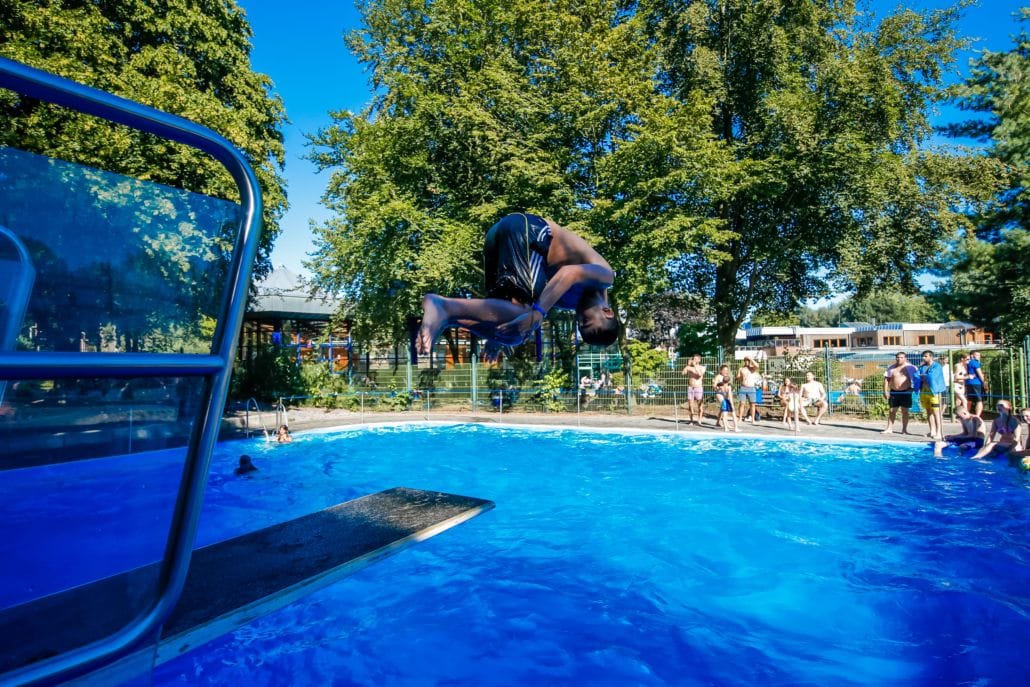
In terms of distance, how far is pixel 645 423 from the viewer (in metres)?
17.0

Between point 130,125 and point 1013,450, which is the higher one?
point 130,125

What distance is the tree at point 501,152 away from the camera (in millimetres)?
18547

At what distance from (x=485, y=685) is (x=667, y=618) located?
6.79 feet

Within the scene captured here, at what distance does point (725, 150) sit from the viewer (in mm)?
18906

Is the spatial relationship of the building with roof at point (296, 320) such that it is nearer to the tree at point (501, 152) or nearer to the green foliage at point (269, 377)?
the green foliage at point (269, 377)

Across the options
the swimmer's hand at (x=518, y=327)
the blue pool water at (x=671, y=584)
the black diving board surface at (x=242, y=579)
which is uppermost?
the swimmer's hand at (x=518, y=327)

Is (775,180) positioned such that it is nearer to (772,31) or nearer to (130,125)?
(772,31)

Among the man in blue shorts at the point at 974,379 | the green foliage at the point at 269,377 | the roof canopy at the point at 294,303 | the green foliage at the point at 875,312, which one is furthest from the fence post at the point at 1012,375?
the green foliage at the point at 875,312

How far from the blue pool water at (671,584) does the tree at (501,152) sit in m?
9.85

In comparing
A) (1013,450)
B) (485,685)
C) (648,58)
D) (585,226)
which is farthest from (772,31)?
(485,685)

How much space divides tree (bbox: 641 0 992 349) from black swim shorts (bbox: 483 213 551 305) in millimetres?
16658

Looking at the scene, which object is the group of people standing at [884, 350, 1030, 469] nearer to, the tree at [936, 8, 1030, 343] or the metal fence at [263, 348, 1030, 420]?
the metal fence at [263, 348, 1030, 420]

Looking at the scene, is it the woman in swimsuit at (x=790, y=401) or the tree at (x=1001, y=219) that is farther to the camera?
the tree at (x=1001, y=219)

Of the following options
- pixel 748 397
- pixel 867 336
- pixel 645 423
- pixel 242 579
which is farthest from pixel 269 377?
pixel 867 336
